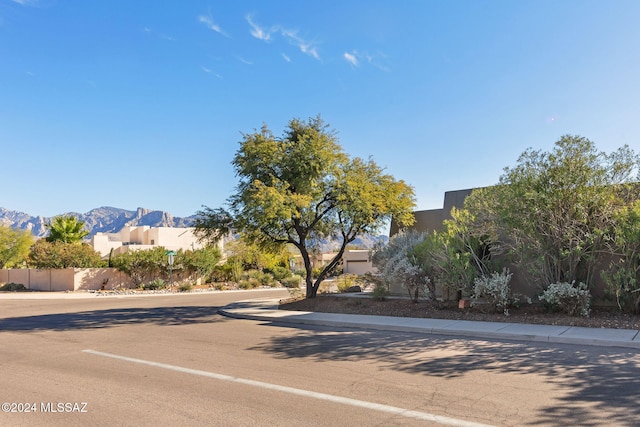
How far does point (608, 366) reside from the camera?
8.04 metres

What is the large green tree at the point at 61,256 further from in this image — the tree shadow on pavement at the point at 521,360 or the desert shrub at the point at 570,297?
the desert shrub at the point at 570,297

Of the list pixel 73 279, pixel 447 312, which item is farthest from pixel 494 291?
pixel 73 279

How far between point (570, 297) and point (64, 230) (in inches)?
1789

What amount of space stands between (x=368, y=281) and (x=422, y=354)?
8.82m

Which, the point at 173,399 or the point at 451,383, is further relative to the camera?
the point at 451,383

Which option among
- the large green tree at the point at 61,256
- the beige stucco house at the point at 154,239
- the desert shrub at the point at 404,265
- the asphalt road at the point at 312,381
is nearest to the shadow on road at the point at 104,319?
the asphalt road at the point at 312,381

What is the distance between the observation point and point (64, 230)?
45.8m

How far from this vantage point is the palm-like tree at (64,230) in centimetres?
4556

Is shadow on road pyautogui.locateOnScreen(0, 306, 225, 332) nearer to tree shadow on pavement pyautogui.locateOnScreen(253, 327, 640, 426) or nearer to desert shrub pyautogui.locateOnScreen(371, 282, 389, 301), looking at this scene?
desert shrub pyautogui.locateOnScreen(371, 282, 389, 301)

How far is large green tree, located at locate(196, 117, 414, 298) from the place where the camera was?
17.5 meters

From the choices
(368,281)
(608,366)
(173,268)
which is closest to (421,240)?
(368,281)

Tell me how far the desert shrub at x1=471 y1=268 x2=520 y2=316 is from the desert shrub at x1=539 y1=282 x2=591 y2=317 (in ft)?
3.43

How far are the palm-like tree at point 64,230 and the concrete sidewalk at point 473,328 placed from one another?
118 feet

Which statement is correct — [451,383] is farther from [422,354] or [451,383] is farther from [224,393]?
[224,393]
